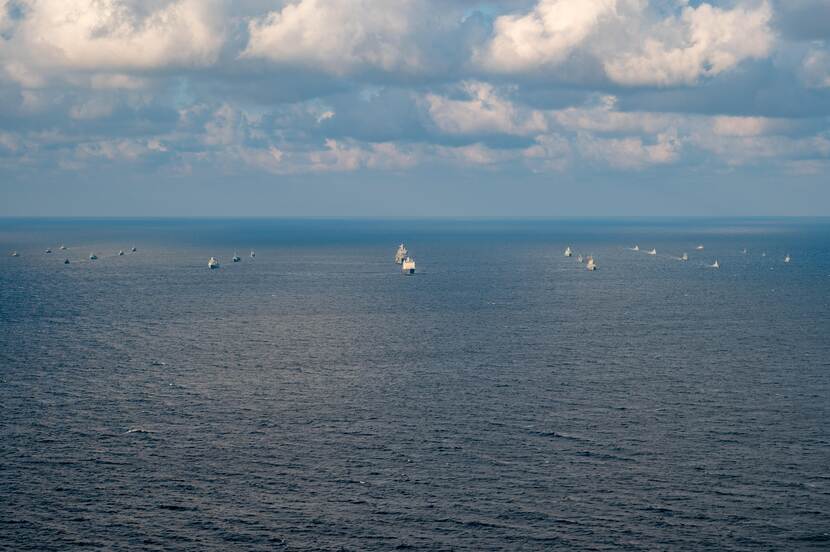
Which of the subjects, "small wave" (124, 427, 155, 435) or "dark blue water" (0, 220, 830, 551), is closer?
"dark blue water" (0, 220, 830, 551)

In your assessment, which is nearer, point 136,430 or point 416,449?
point 416,449

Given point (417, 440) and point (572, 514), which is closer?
point (572, 514)

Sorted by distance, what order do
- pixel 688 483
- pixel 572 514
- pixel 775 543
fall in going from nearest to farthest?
1. pixel 775 543
2. pixel 572 514
3. pixel 688 483

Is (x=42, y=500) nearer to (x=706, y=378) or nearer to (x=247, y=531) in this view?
(x=247, y=531)

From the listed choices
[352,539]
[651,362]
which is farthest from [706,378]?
[352,539]

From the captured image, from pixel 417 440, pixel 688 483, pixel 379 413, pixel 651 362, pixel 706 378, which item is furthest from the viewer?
pixel 651 362

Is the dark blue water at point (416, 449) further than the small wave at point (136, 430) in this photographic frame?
No

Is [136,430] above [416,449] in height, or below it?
above

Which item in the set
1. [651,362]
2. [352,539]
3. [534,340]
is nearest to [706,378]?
[651,362]

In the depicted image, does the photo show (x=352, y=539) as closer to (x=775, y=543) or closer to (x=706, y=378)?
(x=775, y=543)
